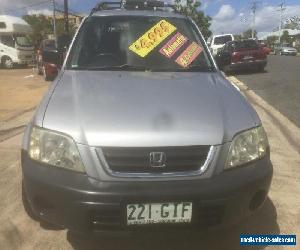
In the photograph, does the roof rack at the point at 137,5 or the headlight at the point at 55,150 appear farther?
the roof rack at the point at 137,5

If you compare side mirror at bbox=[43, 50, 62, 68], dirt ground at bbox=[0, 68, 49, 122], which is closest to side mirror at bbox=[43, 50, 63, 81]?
side mirror at bbox=[43, 50, 62, 68]

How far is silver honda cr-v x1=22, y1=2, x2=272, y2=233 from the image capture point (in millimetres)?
2623

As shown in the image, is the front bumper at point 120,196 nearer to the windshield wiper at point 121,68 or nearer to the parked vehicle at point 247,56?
the windshield wiper at point 121,68

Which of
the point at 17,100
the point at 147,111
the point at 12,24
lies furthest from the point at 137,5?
the point at 12,24

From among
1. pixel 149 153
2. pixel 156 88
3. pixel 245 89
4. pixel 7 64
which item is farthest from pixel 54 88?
pixel 7 64

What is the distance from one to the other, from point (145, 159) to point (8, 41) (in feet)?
85.0

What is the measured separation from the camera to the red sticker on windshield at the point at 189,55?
4105 mm

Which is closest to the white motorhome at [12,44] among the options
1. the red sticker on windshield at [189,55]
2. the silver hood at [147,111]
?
the red sticker on windshield at [189,55]

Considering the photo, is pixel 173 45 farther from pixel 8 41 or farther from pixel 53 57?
pixel 8 41

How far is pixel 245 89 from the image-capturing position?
1307cm

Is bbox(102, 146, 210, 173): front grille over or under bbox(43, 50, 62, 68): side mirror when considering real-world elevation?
under

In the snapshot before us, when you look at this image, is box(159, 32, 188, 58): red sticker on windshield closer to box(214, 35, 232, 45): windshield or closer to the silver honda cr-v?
the silver honda cr-v

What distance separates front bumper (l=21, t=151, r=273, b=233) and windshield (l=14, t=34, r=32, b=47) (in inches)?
1001

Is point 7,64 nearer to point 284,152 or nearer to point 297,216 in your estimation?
point 284,152
